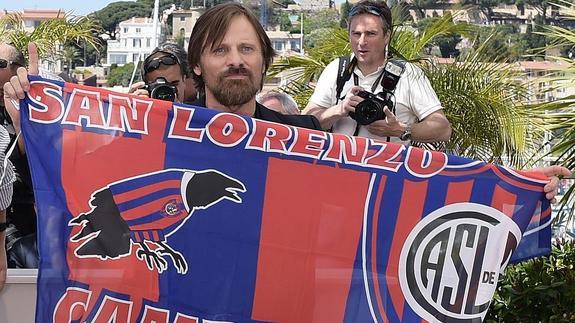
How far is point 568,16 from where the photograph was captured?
275 inches

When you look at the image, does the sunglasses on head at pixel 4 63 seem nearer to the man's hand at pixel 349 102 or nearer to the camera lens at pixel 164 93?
the camera lens at pixel 164 93

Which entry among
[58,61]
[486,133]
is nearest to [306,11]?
[58,61]

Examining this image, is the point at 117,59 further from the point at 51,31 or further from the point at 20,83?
the point at 20,83

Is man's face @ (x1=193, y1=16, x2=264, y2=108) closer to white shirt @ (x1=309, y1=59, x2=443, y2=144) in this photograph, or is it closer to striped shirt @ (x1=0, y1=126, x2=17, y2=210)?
striped shirt @ (x1=0, y1=126, x2=17, y2=210)

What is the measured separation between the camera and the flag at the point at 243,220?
12.6 feet

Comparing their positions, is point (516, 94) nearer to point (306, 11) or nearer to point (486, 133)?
point (486, 133)

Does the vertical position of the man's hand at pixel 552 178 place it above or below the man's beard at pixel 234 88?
below

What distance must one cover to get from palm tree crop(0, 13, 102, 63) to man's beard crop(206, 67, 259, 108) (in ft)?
29.3

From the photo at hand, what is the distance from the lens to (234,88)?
3941 mm

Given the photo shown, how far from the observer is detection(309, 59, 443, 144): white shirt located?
5508 millimetres

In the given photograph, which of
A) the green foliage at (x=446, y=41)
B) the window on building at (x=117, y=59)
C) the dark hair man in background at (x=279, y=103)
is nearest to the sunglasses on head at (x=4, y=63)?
the dark hair man in background at (x=279, y=103)

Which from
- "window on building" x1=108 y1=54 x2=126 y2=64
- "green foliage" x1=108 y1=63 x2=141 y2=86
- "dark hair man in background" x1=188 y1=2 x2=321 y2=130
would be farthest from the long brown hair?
"window on building" x1=108 y1=54 x2=126 y2=64

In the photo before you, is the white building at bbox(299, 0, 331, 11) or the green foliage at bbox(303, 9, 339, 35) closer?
the green foliage at bbox(303, 9, 339, 35)

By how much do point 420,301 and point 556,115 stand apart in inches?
106
